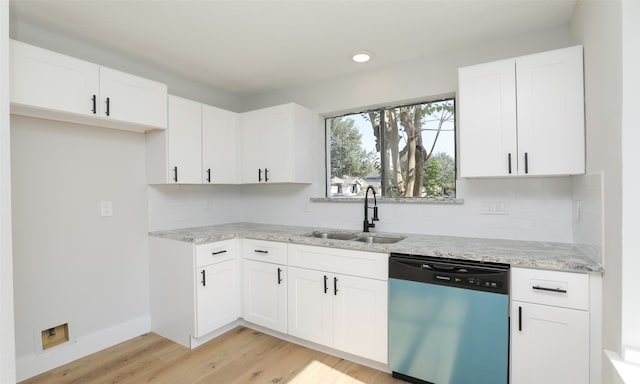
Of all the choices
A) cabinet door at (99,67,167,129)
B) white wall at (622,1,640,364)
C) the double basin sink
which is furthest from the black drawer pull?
cabinet door at (99,67,167,129)

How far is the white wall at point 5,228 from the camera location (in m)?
1.53

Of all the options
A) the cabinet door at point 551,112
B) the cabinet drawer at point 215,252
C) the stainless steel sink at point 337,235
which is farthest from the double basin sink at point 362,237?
the cabinet door at point 551,112

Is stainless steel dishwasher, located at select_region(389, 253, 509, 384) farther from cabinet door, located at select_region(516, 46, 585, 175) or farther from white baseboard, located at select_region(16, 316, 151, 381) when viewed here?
white baseboard, located at select_region(16, 316, 151, 381)

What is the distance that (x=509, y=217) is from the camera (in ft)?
7.70

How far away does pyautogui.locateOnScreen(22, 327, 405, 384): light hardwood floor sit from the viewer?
217 centimetres

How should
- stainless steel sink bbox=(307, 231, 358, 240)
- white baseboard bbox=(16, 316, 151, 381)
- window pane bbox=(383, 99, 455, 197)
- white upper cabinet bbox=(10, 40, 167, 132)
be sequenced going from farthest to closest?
stainless steel sink bbox=(307, 231, 358, 240) < window pane bbox=(383, 99, 455, 197) < white baseboard bbox=(16, 316, 151, 381) < white upper cabinet bbox=(10, 40, 167, 132)

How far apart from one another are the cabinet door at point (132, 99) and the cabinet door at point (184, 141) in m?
0.11

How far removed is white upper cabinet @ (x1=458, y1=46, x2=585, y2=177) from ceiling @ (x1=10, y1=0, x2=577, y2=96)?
362 millimetres

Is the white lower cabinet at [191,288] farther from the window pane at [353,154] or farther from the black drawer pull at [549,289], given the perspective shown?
the black drawer pull at [549,289]

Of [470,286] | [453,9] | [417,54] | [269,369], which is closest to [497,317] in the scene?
[470,286]

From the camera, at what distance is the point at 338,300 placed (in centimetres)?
236

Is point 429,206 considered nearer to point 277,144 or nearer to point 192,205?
point 277,144

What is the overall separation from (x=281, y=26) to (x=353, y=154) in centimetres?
143

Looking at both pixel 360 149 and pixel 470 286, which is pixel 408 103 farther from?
pixel 470 286
